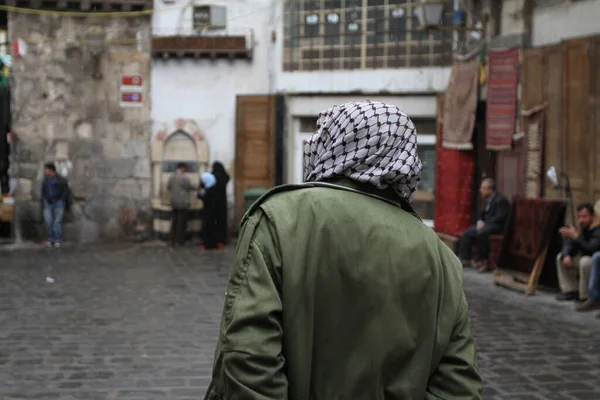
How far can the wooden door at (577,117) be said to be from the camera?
11.7 m

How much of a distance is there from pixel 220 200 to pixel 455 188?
4804 mm

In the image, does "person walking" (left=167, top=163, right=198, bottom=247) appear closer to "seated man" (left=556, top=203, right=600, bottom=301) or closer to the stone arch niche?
the stone arch niche

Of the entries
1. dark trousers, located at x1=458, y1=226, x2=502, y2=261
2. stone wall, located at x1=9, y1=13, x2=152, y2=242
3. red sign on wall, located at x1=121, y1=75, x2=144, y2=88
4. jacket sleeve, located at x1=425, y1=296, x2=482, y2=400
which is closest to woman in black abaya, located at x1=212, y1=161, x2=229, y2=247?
stone wall, located at x1=9, y1=13, x2=152, y2=242

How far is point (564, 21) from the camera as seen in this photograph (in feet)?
41.4

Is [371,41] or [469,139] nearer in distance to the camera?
[469,139]

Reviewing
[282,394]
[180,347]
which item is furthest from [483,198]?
[282,394]

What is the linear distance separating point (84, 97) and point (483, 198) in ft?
27.9

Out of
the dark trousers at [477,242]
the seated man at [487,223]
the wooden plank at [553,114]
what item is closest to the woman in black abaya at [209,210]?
the dark trousers at [477,242]

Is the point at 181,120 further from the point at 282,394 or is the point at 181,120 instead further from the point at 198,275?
the point at 282,394

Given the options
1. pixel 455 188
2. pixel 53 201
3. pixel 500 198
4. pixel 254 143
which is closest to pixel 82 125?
pixel 53 201

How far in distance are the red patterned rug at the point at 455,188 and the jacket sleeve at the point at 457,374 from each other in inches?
536

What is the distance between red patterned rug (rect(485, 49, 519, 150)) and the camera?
1389 cm

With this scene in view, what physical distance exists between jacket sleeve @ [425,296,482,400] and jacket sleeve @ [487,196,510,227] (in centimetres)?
1169

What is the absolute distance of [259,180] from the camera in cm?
1903
